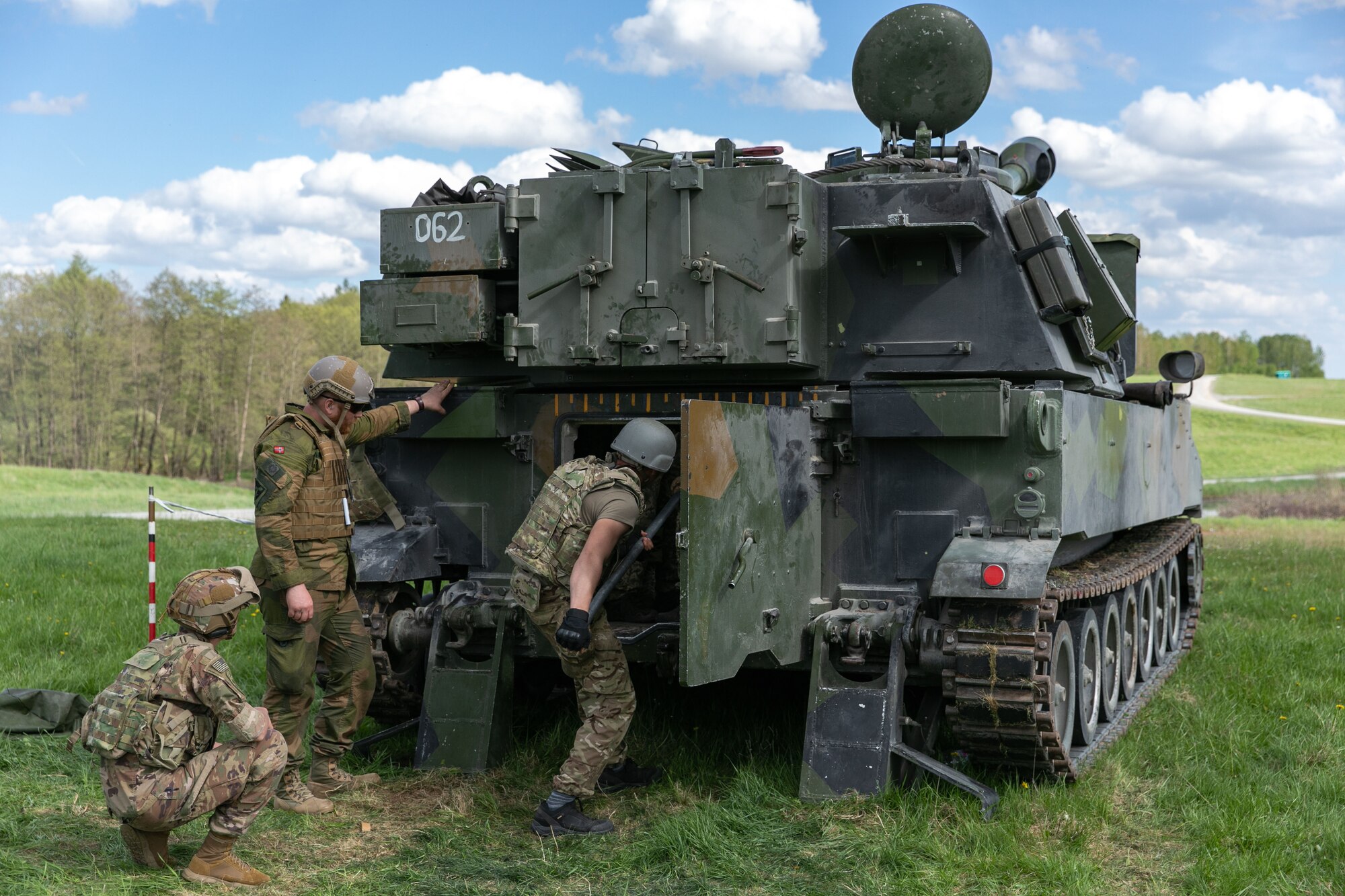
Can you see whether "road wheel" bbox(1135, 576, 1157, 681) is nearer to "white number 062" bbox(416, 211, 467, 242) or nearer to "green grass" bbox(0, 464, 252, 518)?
"white number 062" bbox(416, 211, 467, 242)

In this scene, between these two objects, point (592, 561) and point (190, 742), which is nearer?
point (190, 742)

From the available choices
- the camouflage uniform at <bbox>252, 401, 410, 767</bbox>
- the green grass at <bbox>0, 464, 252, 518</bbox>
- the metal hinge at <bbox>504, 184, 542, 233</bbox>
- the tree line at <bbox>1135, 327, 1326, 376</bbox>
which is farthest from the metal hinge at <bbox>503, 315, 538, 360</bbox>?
the tree line at <bbox>1135, 327, 1326, 376</bbox>

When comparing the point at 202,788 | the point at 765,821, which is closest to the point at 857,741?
the point at 765,821

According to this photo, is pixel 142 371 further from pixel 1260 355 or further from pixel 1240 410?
pixel 1260 355

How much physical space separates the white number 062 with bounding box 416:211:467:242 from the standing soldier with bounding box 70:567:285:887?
2.55 meters

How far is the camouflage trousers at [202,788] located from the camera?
4973 millimetres

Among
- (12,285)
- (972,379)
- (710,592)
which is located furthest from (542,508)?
(12,285)

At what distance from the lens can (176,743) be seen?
197 inches

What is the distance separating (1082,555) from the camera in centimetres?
831

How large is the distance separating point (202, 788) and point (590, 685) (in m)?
1.75

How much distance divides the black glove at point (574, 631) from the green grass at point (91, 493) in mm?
19453

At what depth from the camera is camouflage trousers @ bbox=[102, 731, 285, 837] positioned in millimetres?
4973

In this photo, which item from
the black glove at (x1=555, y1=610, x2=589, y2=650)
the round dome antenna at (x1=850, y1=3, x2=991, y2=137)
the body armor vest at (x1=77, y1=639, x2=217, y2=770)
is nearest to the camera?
the body armor vest at (x1=77, y1=639, x2=217, y2=770)

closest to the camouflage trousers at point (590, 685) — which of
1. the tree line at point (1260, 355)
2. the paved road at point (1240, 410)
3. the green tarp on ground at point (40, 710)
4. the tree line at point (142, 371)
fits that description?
the green tarp on ground at point (40, 710)
